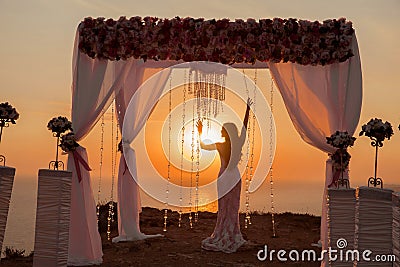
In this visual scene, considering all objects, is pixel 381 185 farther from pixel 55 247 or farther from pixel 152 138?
pixel 152 138

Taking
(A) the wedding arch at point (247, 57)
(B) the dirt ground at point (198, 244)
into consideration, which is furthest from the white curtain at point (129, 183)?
(A) the wedding arch at point (247, 57)

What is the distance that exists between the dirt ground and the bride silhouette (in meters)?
0.18

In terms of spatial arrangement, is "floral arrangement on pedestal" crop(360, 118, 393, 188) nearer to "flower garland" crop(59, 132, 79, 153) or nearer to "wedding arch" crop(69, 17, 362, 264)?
"wedding arch" crop(69, 17, 362, 264)

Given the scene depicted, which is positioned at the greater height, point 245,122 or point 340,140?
point 245,122

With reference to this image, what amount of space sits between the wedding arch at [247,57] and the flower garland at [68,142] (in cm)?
16

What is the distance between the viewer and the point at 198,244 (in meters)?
8.94

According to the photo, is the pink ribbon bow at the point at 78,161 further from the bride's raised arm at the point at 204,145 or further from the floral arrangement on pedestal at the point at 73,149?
the bride's raised arm at the point at 204,145

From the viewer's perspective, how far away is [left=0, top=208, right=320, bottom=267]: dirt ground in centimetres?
761

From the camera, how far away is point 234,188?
27.5 feet

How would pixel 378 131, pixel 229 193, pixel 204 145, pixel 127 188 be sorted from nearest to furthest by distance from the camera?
pixel 378 131, pixel 229 193, pixel 204 145, pixel 127 188

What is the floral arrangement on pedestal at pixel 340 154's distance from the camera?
6.64 m

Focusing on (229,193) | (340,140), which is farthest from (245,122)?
(340,140)

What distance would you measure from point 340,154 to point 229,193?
2094 mm

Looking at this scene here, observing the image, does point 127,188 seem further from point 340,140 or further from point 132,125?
point 340,140
